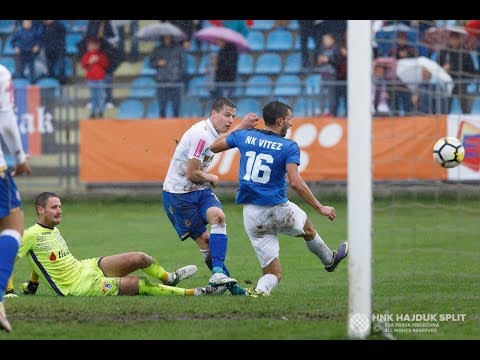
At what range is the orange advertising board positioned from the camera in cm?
1828

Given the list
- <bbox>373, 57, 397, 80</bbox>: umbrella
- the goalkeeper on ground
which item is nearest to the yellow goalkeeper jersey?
the goalkeeper on ground

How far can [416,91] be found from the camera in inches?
698

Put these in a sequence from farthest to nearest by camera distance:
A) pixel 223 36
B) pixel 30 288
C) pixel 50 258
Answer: pixel 223 36 → pixel 30 288 → pixel 50 258

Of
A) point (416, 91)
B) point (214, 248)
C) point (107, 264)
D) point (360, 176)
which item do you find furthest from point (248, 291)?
point (416, 91)

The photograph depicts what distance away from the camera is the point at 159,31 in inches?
858

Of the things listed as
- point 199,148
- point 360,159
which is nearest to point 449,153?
point 199,148

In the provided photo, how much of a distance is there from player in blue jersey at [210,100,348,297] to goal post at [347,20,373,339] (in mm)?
2251

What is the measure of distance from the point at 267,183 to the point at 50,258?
2251 mm

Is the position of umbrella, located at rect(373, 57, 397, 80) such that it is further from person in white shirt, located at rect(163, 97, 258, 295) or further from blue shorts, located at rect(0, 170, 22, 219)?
blue shorts, located at rect(0, 170, 22, 219)

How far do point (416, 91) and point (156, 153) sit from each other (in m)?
5.19

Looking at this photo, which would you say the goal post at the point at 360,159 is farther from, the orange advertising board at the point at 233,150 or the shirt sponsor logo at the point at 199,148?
the orange advertising board at the point at 233,150

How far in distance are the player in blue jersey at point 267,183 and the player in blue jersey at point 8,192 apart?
2.55m

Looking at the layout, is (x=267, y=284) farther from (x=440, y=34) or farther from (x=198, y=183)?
(x=440, y=34)

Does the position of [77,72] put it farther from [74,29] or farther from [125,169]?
[125,169]
